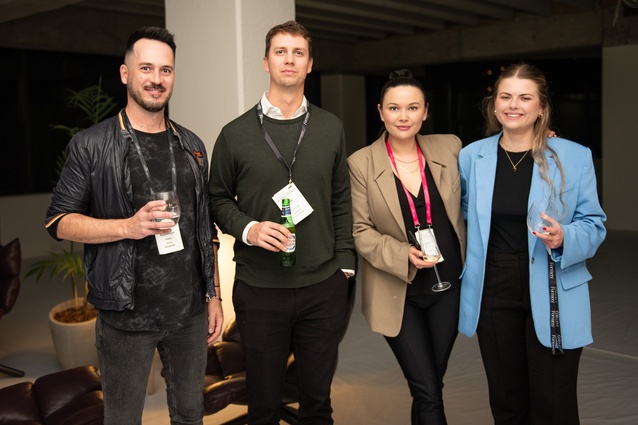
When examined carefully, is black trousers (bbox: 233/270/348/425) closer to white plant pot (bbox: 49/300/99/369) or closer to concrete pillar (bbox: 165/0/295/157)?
concrete pillar (bbox: 165/0/295/157)

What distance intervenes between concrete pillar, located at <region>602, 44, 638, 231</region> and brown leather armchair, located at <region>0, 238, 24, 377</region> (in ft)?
27.4

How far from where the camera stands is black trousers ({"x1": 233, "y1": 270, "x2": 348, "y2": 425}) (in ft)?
7.37

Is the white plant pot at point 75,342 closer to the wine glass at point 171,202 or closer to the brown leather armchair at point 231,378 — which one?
the brown leather armchair at point 231,378

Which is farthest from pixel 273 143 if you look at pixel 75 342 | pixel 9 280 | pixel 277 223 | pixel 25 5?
pixel 25 5

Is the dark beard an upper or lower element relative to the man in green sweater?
upper

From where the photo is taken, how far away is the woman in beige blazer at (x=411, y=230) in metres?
2.39

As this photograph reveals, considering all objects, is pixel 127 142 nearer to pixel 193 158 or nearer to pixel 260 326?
pixel 193 158

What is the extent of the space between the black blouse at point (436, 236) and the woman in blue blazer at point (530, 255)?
0.22ft

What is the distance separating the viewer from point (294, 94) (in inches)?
89.3

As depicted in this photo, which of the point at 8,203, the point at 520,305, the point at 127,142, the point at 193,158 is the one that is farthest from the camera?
the point at 8,203

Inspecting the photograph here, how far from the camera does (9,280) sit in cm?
421

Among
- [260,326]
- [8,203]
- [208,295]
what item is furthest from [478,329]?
[8,203]

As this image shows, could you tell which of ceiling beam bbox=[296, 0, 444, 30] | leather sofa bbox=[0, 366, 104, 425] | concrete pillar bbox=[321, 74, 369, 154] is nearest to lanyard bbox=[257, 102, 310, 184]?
leather sofa bbox=[0, 366, 104, 425]

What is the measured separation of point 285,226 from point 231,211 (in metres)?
0.23
